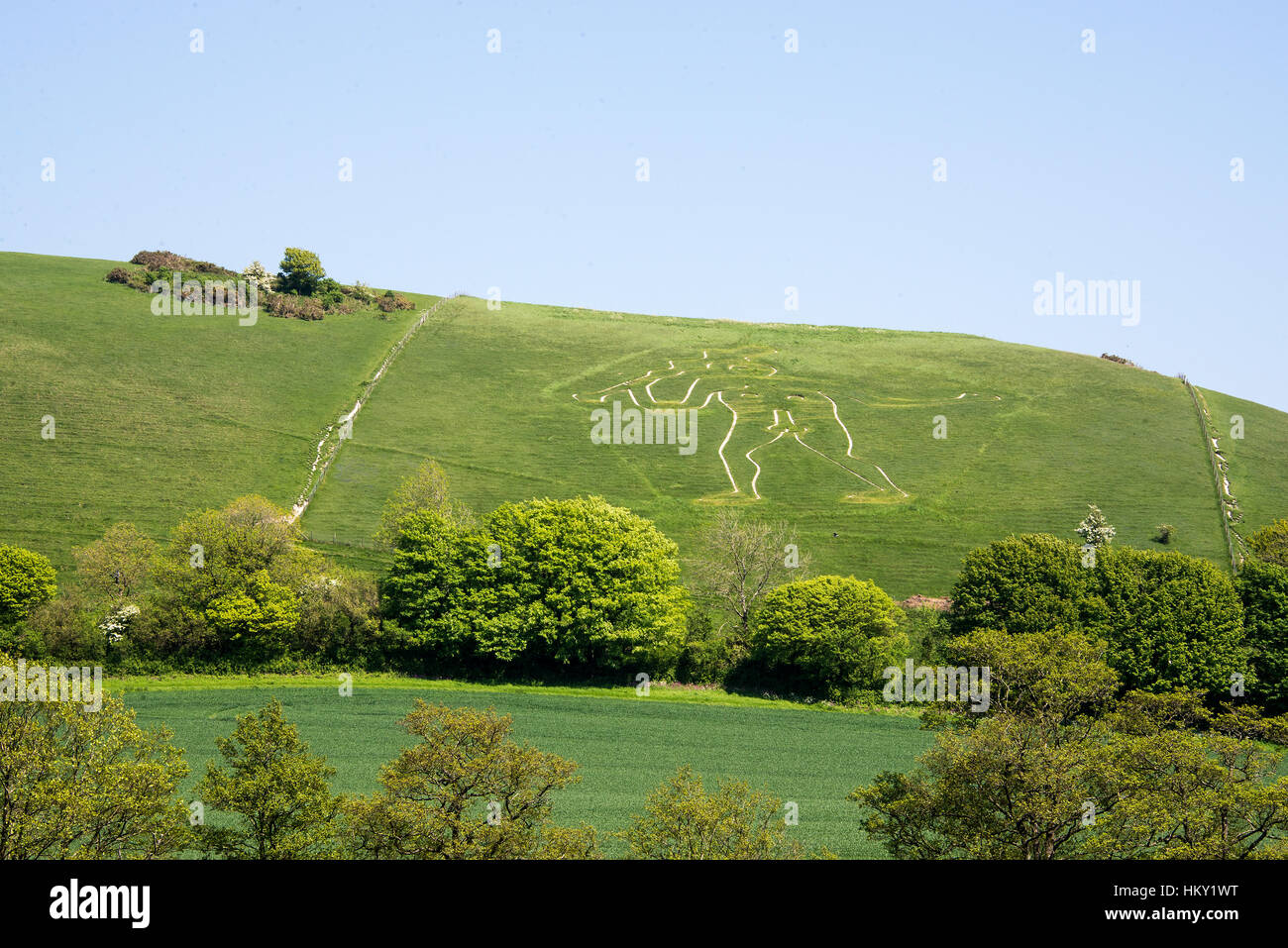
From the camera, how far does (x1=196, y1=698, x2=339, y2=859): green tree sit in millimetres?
33500

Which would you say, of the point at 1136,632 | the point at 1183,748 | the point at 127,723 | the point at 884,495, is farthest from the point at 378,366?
the point at 1183,748

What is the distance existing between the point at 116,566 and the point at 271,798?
168 ft

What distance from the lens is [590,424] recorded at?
12625 centimetres

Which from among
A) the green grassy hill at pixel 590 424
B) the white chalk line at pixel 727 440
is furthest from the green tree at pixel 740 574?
the white chalk line at pixel 727 440

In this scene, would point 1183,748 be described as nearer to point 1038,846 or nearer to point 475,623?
point 1038,846

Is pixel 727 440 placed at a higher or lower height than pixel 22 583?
higher

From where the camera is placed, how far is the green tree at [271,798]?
110 feet

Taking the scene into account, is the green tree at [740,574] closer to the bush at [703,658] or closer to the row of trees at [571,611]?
the row of trees at [571,611]

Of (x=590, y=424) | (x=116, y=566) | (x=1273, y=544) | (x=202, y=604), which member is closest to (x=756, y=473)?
(x=590, y=424)

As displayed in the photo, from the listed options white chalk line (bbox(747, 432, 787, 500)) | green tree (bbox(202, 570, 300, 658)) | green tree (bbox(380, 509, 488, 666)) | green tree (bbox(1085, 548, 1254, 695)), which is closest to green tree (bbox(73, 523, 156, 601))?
green tree (bbox(202, 570, 300, 658))

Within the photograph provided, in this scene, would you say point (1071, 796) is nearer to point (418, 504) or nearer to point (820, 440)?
point (418, 504)

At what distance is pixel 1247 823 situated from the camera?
34.2 m

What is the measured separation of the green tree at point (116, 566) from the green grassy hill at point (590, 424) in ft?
46.1
